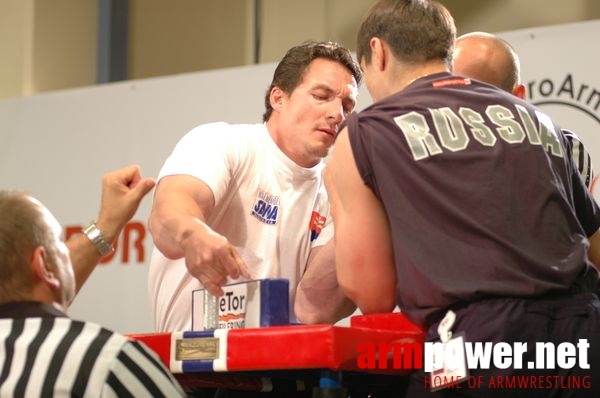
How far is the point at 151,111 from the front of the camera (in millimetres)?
4340

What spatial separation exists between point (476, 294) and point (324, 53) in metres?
1.47

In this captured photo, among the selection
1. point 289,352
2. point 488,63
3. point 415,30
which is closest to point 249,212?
point 488,63

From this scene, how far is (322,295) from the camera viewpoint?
263 cm

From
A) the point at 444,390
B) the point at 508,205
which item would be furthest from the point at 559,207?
the point at 444,390

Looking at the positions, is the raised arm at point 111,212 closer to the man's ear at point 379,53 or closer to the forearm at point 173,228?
the forearm at point 173,228

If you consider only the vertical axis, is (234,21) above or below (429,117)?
above

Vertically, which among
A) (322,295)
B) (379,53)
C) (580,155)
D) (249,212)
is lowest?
(322,295)

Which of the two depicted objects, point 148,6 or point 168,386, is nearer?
point 168,386

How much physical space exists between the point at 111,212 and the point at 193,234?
0.40 meters

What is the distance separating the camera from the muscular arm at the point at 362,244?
1.86 metres

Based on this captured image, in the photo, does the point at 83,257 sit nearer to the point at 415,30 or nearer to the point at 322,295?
the point at 322,295

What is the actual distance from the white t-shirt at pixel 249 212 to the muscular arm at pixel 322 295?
13 cm

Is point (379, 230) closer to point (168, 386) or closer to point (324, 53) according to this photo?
point (168, 386)

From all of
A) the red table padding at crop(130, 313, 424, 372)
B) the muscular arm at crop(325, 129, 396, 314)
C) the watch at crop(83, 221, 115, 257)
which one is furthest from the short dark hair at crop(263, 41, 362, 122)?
the red table padding at crop(130, 313, 424, 372)
